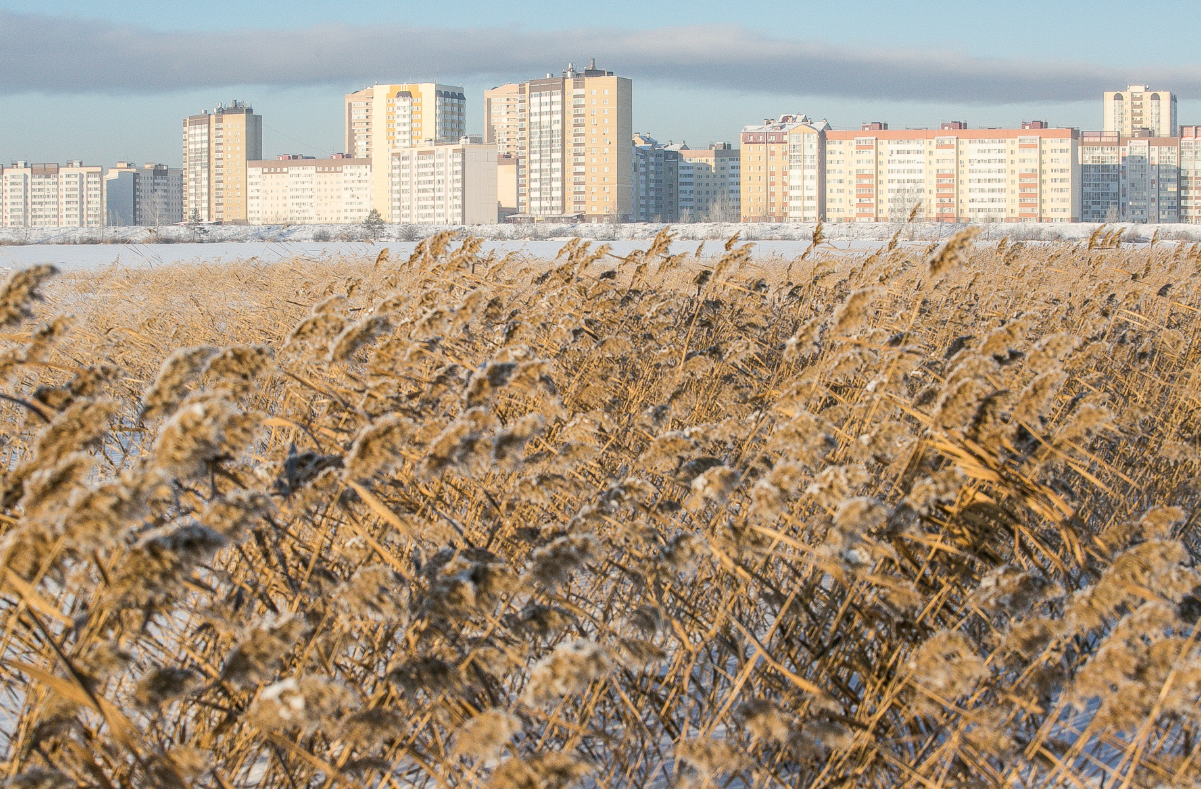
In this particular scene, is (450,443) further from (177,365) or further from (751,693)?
(751,693)

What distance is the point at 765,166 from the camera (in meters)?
127

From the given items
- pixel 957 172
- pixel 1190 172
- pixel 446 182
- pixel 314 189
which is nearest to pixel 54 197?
pixel 314 189

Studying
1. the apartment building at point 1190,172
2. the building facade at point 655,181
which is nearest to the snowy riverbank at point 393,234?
the building facade at point 655,181

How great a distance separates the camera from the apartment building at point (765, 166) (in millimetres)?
122562

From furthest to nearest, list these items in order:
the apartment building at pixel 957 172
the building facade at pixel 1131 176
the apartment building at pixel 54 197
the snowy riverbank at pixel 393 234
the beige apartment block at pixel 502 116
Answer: the apartment building at pixel 54 197 → the beige apartment block at pixel 502 116 → the building facade at pixel 1131 176 → the apartment building at pixel 957 172 → the snowy riverbank at pixel 393 234

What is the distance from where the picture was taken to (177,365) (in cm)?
114

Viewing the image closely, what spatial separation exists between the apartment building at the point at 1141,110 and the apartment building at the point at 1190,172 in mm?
47283

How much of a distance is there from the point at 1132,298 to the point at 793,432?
2977mm

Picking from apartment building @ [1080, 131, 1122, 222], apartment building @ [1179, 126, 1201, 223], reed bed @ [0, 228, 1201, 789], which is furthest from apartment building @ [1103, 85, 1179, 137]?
reed bed @ [0, 228, 1201, 789]

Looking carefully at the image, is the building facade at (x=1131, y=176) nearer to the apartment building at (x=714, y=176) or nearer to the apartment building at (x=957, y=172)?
the apartment building at (x=957, y=172)

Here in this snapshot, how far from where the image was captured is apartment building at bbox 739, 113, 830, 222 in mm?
122562

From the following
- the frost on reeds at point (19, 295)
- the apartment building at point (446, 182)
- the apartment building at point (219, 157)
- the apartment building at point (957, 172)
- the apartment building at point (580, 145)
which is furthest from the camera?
the apartment building at point (219, 157)

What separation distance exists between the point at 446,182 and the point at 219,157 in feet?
208

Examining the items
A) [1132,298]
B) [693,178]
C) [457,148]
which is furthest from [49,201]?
[1132,298]
